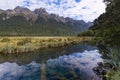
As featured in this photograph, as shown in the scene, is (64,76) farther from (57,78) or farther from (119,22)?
(119,22)

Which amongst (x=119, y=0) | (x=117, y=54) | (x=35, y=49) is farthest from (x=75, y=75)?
(x=35, y=49)

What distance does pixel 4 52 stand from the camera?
1535 inches

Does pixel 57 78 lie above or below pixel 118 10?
below

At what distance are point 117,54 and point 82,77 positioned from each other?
3.92 meters

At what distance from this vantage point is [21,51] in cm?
4144

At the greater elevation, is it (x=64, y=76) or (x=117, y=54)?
(x=117, y=54)

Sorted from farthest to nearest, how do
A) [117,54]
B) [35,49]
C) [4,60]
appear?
1. [35,49]
2. [4,60]
3. [117,54]

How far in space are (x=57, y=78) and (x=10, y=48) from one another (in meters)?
22.3

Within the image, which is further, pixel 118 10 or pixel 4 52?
pixel 4 52

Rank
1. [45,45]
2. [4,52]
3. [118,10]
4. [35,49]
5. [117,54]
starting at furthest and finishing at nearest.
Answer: [45,45] → [35,49] → [4,52] → [118,10] → [117,54]

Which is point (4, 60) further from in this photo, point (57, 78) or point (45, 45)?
point (45, 45)

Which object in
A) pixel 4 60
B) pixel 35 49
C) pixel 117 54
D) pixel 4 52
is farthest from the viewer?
pixel 35 49

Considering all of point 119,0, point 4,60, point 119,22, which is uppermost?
point 119,0

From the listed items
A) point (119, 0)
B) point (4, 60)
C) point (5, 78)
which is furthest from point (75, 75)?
point (4, 60)
